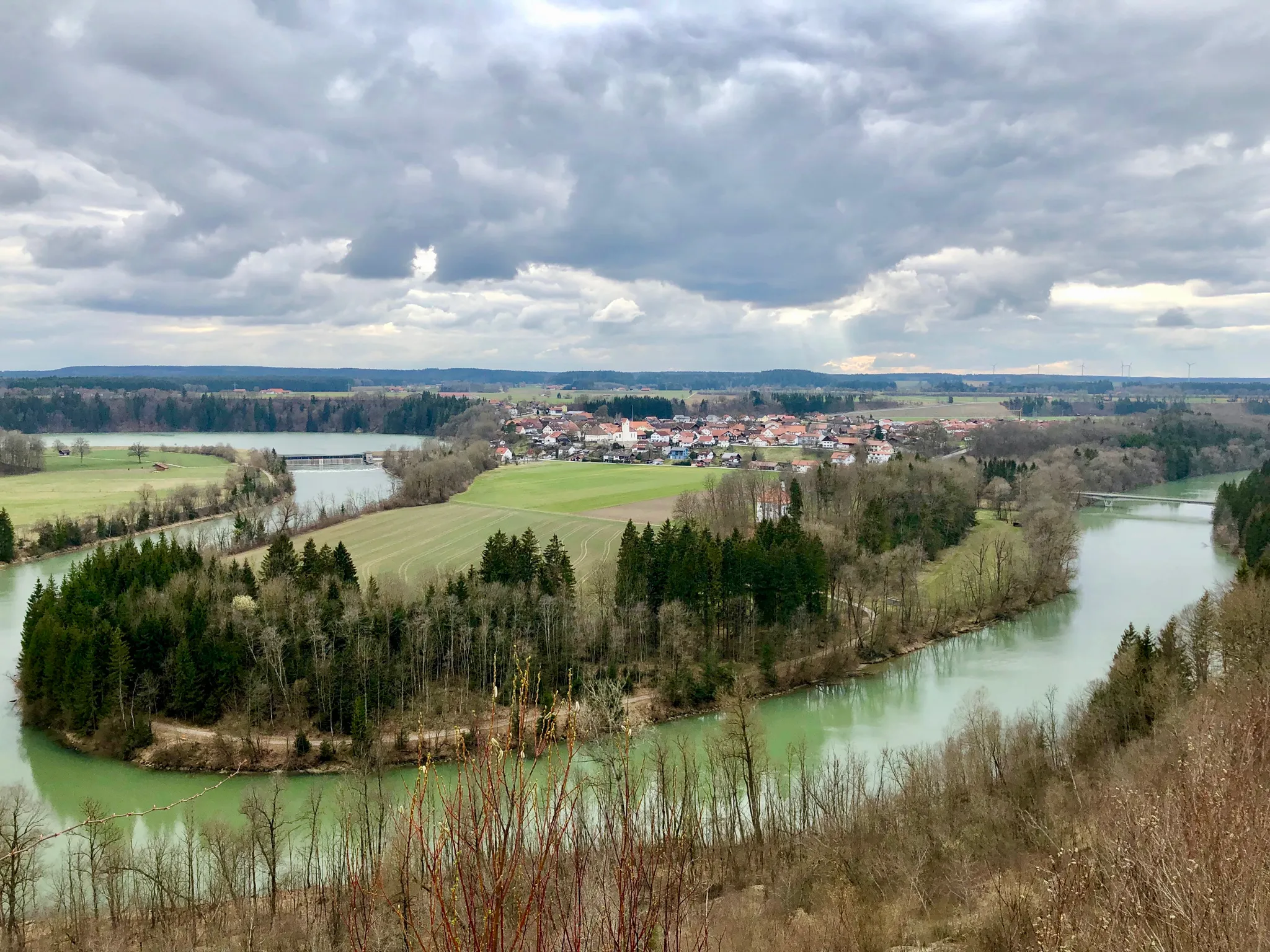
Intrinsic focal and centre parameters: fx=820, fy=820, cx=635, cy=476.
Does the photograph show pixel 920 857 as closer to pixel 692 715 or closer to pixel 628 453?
pixel 692 715

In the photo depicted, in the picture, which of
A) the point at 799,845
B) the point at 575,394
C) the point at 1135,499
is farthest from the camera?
the point at 575,394

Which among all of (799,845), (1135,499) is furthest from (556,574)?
(1135,499)

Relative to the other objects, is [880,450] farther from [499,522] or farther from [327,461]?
[327,461]

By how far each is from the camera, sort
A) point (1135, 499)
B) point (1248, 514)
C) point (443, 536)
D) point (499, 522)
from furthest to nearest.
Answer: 1. point (1135, 499)
2. point (499, 522)
3. point (443, 536)
4. point (1248, 514)

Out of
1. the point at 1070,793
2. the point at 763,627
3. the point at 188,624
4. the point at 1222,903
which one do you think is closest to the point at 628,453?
the point at 763,627

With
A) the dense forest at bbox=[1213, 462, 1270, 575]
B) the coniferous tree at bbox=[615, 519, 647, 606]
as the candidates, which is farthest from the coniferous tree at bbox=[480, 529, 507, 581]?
the dense forest at bbox=[1213, 462, 1270, 575]

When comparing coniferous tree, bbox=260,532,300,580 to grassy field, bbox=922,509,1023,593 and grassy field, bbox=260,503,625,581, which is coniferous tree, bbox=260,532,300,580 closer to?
grassy field, bbox=260,503,625,581

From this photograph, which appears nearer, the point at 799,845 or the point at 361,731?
the point at 799,845
